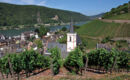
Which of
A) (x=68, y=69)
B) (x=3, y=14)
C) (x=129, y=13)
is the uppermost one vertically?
(x=3, y=14)

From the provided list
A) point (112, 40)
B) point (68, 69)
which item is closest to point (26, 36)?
point (112, 40)

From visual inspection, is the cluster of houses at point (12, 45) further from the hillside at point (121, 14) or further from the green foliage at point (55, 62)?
the hillside at point (121, 14)

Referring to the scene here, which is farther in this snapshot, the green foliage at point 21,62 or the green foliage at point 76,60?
the green foliage at point 76,60

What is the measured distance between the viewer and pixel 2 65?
17.6 metres

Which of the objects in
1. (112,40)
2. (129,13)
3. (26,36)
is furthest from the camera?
(26,36)

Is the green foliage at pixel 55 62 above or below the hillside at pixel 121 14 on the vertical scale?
below

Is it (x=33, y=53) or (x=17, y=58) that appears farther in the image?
(x=33, y=53)

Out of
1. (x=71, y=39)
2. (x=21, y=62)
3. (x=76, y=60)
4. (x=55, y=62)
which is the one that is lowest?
(x=55, y=62)

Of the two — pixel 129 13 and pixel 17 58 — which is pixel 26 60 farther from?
pixel 129 13

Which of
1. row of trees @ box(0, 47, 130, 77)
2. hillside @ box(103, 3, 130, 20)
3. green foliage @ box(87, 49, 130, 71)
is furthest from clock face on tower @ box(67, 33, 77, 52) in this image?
hillside @ box(103, 3, 130, 20)

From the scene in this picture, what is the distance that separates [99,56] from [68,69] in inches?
259

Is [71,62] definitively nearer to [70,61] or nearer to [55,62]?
[70,61]

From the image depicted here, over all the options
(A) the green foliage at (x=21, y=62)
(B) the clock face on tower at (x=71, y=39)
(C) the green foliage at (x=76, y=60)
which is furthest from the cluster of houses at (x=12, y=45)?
(C) the green foliage at (x=76, y=60)

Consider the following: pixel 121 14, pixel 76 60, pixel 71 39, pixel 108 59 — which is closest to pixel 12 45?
pixel 71 39
